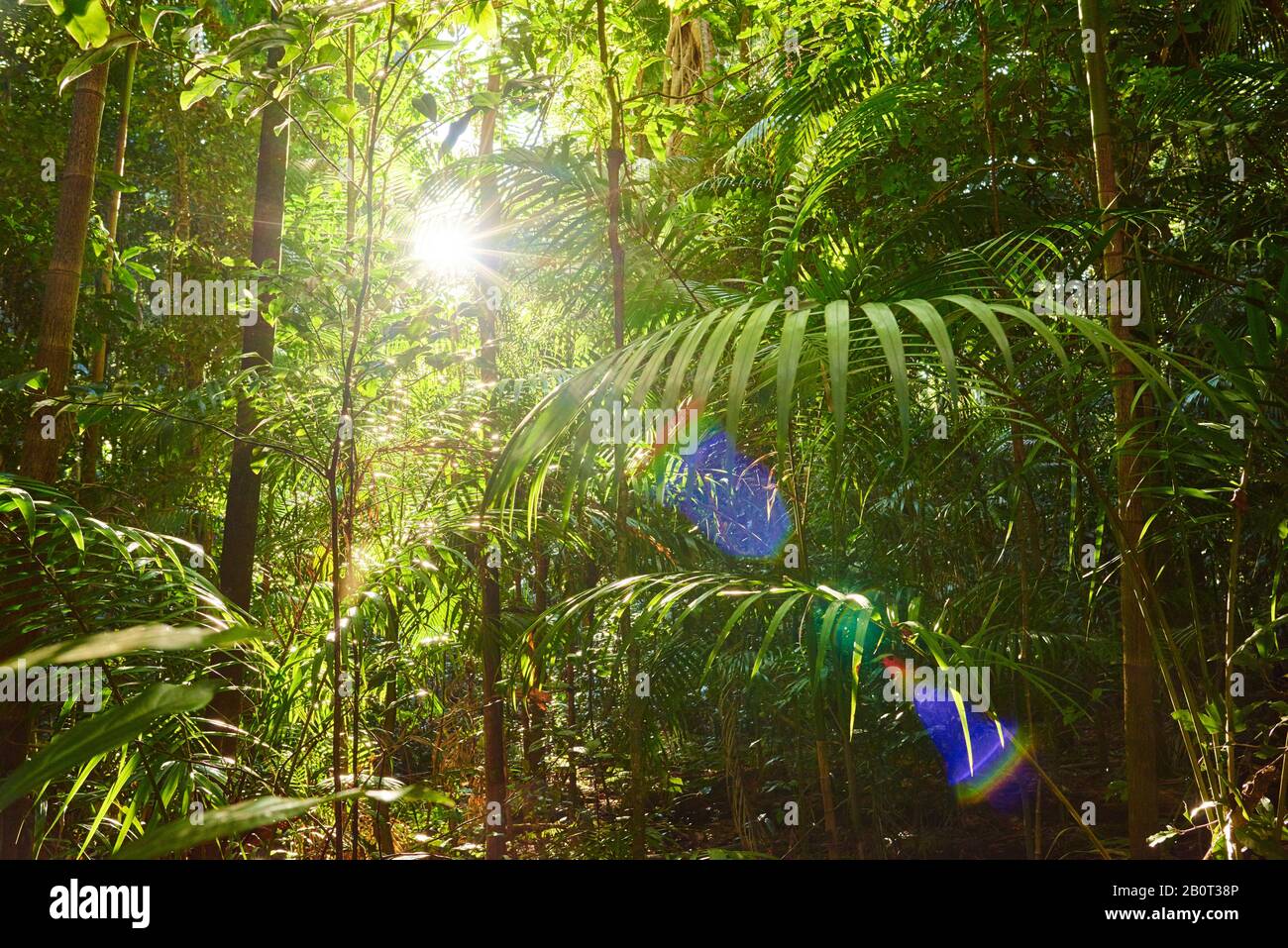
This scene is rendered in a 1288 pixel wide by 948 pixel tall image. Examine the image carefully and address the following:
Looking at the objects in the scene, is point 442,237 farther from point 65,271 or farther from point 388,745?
point 388,745

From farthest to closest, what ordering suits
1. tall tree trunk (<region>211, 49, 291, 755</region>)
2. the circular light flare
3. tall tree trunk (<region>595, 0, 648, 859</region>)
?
1. tall tree trunk (<region>211, 49, 291, 755</region>)
2. the circular light flare
3. tall tree trunk (<region>595, 0, 648, 859</region>)

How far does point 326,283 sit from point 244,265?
0.49 meters

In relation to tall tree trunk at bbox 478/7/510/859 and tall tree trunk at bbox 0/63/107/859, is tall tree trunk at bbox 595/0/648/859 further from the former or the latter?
tall tree trunk at bbox 0/63/107/859

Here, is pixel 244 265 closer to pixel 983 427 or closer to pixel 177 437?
pixel 177 437

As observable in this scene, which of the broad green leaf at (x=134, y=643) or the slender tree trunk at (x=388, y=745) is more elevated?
the broad green leaf at (x=134, y=643)

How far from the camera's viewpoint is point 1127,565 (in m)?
1.14

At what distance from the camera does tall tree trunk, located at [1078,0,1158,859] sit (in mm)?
1204

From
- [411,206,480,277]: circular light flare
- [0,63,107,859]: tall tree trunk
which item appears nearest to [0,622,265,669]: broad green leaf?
[411,206,480,277]: circular light flare

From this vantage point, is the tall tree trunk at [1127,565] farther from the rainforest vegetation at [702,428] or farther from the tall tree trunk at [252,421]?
the tall tree trunk at [252,421]

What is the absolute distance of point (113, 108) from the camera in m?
3.77

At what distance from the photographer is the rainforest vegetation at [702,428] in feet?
3.69

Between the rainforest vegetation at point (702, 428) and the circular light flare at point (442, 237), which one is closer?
the rainforest vegetation at point (702, 428)

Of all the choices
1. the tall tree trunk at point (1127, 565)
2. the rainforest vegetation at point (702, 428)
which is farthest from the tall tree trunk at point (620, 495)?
the tall tree trunk at point (1127, 565)

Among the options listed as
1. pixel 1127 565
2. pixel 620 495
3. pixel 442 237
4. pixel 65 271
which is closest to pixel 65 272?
pixel 65 271
